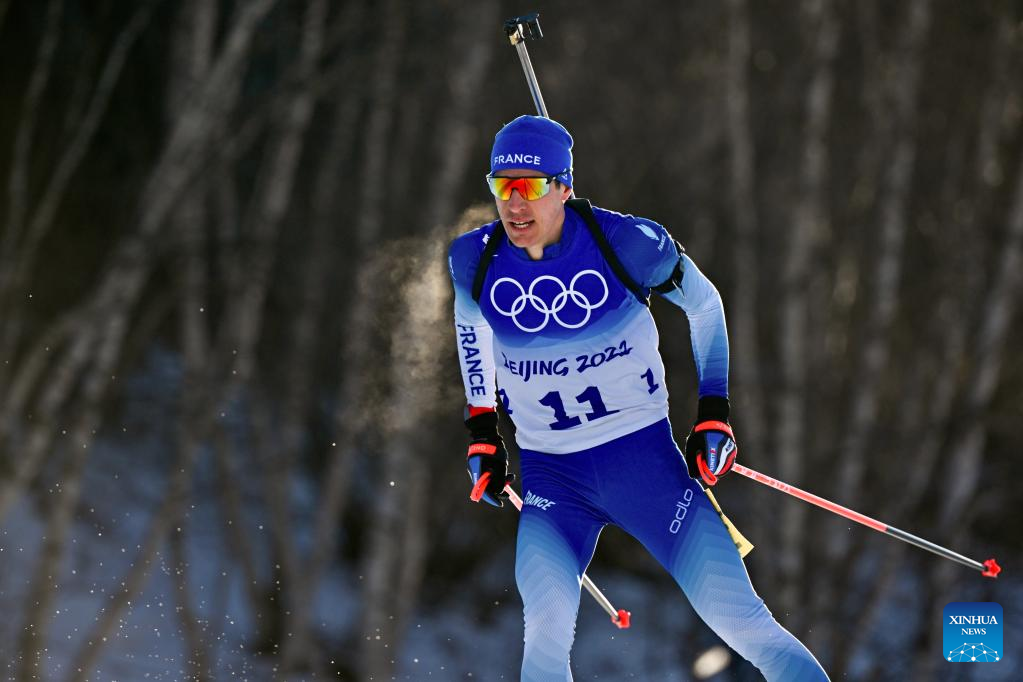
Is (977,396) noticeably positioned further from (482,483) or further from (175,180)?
(482,483)

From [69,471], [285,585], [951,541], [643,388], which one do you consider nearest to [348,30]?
[69,471]

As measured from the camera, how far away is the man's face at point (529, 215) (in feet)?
12.6

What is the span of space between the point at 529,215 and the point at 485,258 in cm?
21

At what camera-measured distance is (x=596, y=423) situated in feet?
13.2

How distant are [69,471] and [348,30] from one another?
3731 mm

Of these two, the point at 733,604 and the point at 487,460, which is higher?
the point at 487,460

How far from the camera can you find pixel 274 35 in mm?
9062

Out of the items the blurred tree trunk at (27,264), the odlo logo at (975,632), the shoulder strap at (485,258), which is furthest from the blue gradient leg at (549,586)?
the blurred tree trunk at (27,264)

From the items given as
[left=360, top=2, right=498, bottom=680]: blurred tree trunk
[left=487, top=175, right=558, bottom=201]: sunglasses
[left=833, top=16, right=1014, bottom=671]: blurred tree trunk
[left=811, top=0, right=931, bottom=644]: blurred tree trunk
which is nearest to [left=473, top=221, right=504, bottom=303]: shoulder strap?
[left=487, top=175, right=558, bottom=201]: sunglasses

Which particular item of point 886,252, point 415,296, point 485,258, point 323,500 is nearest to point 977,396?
point 886,252

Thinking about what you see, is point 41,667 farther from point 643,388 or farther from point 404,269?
point 643,388

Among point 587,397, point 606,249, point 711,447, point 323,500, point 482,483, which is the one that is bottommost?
point 323,500

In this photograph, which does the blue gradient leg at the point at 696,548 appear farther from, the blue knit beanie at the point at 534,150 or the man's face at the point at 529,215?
the blue knit beanie at the point at 534,150

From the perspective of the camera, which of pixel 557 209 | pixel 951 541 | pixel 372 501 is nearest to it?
pixel 557 209
